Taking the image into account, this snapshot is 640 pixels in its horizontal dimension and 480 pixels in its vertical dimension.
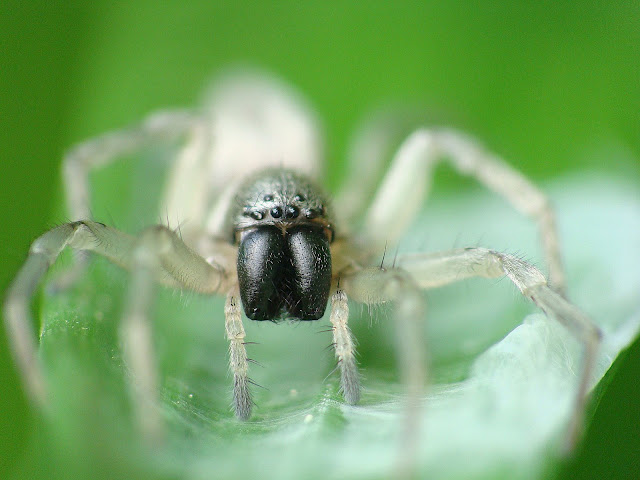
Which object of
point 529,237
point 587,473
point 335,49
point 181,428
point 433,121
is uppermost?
point 335,49

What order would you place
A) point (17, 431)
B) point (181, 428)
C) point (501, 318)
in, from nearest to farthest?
point (181, 428)
point (501, 318)
point (17, 431)

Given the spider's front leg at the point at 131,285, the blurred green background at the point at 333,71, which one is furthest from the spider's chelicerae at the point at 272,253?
the blurred green background at the point at 333,71

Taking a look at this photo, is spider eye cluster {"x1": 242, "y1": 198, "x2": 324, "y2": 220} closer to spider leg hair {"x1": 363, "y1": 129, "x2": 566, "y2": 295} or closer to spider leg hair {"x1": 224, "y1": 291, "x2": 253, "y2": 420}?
spider leg hair {"x1": 224, "y1": 291, "x2": 253, "y2": 420}

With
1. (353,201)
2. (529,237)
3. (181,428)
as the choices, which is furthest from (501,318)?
(353,201)

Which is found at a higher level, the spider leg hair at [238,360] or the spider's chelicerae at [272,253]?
the spider's chelicerae at [272,253]

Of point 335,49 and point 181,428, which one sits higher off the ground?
point 335,49

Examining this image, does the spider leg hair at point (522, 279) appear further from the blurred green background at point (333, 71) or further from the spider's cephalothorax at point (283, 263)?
the blurred green background at point (333, 71)

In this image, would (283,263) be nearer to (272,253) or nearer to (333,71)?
(272,253)

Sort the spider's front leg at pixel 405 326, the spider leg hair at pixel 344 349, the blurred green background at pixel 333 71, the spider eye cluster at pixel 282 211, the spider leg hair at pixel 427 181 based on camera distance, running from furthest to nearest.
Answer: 1. the blurred green background at pixel 333 71
2. the spider leg hair at pixel 427 181
3. the spider eye cluster at pixel 282 211
4. the spider leg hair at pixel 344 349
5. the spider's front leg at pixel 405 326

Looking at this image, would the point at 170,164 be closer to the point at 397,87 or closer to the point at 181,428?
the point at 397,87
